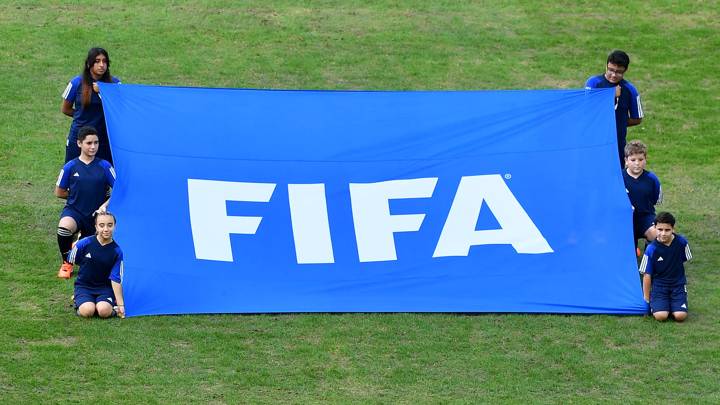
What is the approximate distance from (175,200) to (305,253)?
1.21 meters

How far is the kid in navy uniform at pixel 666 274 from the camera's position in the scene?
1073cm

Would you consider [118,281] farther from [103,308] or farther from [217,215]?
[217,215]

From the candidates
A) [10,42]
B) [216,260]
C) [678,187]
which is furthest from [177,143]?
[10,42]

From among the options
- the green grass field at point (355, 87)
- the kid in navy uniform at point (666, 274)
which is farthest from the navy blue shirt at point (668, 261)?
the green grass field at point (355, 87)

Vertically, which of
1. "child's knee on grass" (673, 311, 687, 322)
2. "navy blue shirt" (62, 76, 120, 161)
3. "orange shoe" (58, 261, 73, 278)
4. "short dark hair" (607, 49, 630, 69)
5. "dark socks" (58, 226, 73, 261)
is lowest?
"child's knee on grass" (673, 311, 687, 322)

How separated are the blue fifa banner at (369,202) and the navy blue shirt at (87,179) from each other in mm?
254

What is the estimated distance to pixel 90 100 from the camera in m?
12.0

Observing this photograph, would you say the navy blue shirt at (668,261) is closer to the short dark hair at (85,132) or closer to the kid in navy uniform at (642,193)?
the kid in navy uniform at (642,193)

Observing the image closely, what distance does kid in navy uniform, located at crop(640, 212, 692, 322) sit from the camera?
10.7 m

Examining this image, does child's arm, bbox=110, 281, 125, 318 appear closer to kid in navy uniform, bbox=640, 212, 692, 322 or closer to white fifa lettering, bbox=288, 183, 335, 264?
white fifa lettering, bbox=288, 183, 335, 264

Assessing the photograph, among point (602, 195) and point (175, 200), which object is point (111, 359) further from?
point (602, 195)

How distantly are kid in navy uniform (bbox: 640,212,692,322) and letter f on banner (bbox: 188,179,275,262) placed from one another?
10.7 feet

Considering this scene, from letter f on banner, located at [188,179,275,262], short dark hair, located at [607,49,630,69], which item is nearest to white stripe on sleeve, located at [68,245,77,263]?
letter f on banner, located at [188,179,275,262]

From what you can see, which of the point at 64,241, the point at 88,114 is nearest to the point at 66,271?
the point at 64,241
